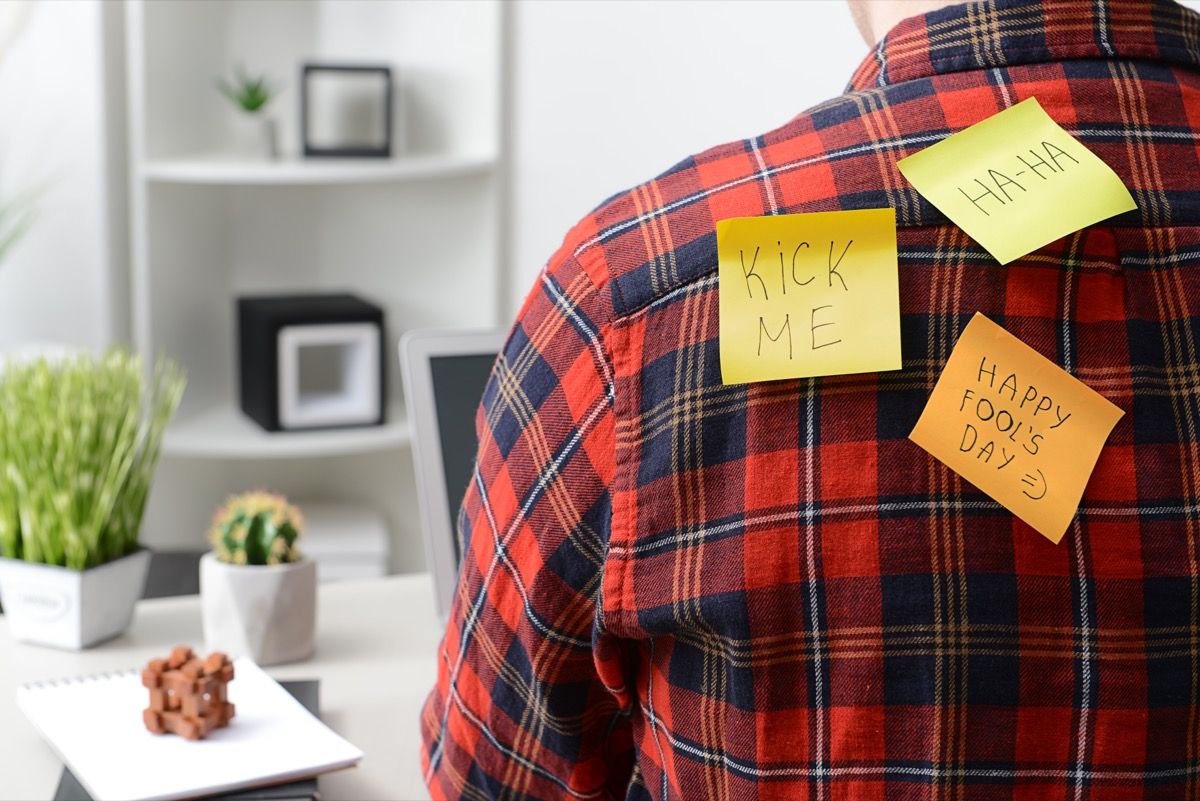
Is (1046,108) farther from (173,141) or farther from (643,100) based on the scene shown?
(173,141)

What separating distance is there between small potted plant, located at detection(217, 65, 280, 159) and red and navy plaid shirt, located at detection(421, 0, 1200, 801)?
1908 millimetres

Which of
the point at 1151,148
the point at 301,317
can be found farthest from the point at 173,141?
the point at 1151,148

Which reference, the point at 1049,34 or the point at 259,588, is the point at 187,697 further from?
the point at 1049,34

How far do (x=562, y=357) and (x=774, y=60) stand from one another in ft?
4.51

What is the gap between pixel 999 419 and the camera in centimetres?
60

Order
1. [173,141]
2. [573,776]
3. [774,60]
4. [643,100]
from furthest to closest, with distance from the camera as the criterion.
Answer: [173,141], [643,100], [774,60], [573,776]

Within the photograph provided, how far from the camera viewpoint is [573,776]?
761 millimetres

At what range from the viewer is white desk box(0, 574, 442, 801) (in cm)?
96

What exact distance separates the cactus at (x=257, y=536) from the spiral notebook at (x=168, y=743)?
0.44 feet

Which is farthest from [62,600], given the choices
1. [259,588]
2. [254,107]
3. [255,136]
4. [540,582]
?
[255,136]

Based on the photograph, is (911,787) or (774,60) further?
(774,60)

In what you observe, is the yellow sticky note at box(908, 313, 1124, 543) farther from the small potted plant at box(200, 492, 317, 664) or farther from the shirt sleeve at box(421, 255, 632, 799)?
the small potted plant at box(200, 492, 317, 664)

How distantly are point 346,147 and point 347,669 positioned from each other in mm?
1462

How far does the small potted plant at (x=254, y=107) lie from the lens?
2.41 m
